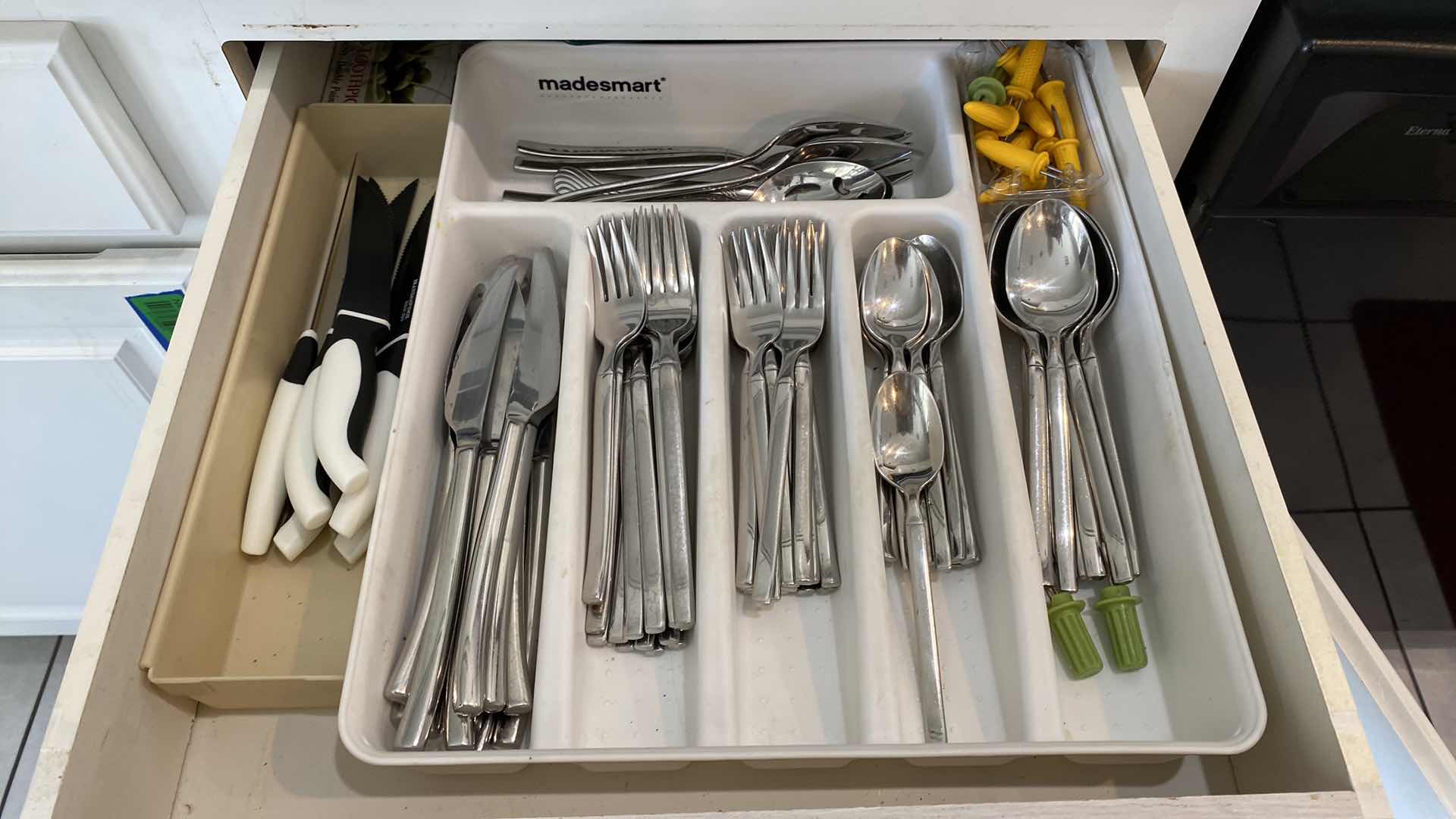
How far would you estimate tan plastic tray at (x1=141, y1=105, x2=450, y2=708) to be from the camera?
0.55 meters

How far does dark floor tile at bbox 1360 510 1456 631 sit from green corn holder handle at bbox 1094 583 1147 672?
43cm

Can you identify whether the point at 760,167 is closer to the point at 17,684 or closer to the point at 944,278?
the point at 944,278

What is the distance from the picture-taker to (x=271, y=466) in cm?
64

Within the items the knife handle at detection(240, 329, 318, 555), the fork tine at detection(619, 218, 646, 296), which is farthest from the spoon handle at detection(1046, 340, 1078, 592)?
the knife handle at detection(240, 329, 318, 555)

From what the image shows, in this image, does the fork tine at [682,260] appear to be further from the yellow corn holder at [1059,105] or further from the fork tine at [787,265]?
the yellow corn holder at [1059,105]

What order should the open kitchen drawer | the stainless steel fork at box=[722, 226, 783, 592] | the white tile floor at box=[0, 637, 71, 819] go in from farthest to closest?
1. the white tile floor at box=[0, 637, 71, 819]
2. the stainless steel fork at box=[722, 226, 783, 592]
3. the open kitchen drawer

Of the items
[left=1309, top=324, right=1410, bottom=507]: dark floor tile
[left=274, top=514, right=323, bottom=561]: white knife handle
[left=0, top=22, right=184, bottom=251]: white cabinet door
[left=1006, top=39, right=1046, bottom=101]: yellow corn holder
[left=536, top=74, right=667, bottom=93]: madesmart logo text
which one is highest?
[left=536, top=74, right=667, bottom=93]: madesmart logo text

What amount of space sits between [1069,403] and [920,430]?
115mm

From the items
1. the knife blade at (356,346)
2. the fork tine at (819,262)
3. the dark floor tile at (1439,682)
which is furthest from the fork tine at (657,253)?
the dark floor tile at (1439,682)

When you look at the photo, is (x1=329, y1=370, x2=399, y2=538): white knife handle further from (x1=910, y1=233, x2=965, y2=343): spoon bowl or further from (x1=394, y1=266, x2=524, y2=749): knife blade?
(x1=910, y1=233, x2=965, y2=343): spoon bowl

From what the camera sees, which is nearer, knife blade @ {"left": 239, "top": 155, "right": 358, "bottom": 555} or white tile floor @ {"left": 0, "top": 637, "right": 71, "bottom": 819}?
knife blade @ {"left": 239, "top": 155, "right": 358, "bottom": 555}

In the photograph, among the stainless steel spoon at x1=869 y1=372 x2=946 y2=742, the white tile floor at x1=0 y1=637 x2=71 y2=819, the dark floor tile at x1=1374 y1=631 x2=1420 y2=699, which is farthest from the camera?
the white tile floor at x1=0 y1=637 x2=71 y2=819

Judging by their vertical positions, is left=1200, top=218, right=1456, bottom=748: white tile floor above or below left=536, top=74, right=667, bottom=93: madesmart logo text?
below

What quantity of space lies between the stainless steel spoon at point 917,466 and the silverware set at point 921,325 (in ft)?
0.04
